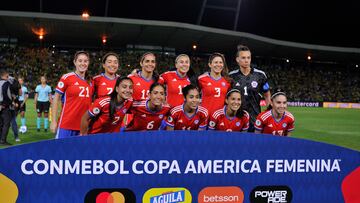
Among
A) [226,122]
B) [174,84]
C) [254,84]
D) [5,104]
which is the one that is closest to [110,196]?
[226,122]

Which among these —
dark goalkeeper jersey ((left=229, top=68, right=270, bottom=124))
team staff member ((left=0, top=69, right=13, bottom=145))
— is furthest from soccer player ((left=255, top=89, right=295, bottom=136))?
team staff member ((left=0, top=69, right=13, bottom=145))

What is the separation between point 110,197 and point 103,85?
12.1 feet

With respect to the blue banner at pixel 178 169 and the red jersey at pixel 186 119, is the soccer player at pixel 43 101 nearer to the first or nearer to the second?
the red jersey at pixel 186 119

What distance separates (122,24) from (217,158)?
29.4 m

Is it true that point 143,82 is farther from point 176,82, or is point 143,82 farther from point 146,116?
point 146,116

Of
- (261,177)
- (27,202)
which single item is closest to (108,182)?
(27,202)

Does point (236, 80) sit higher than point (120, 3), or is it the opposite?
point (120, 3)

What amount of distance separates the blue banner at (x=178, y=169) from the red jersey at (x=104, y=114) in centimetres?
238

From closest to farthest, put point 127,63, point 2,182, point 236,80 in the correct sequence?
point 2,182 < point 236,80 < point 127,63

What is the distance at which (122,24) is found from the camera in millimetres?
31312

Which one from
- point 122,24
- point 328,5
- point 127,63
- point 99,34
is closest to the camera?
point 122,24

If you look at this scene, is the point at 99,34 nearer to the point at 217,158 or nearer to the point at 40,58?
the point at 40,58

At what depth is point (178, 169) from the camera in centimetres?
295

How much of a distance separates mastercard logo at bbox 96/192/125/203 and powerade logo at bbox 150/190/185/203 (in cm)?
22
